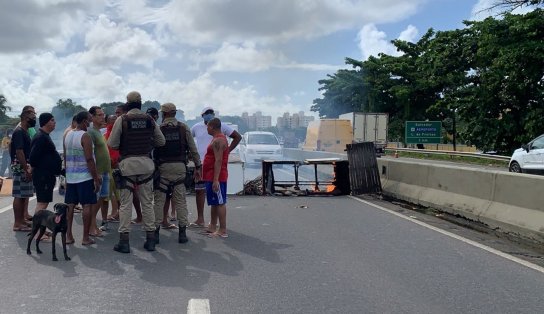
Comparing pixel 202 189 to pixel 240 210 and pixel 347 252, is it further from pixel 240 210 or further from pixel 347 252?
pixel 347 252

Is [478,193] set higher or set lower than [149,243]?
higher

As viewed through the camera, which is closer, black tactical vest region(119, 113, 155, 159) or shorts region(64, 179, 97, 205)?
black tactical vest region(119, 113, 155, 159)

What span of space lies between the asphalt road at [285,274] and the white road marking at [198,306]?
0.19 ft

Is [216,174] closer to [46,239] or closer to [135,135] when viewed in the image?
[135,135]

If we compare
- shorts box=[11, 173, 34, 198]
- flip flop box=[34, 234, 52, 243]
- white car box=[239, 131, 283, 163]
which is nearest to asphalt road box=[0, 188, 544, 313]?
flip flop box=[34, 234, 52, 243]

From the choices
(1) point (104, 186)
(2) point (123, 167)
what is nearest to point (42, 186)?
(1) point (104, 186)

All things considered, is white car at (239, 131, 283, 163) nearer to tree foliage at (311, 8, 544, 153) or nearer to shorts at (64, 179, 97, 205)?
tree foliage at (311, 8, 544, 153)

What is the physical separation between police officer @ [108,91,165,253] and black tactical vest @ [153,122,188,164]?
0.45 metres

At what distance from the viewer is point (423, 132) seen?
33.9m

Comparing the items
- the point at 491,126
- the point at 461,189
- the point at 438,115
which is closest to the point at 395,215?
the point at 461,189

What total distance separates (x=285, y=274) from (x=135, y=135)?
248 centimetres

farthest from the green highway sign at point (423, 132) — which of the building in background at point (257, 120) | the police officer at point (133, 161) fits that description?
the building in background at point (257, 120)

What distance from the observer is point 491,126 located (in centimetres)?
2772

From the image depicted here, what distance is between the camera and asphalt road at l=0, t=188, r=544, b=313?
450 centimetres
